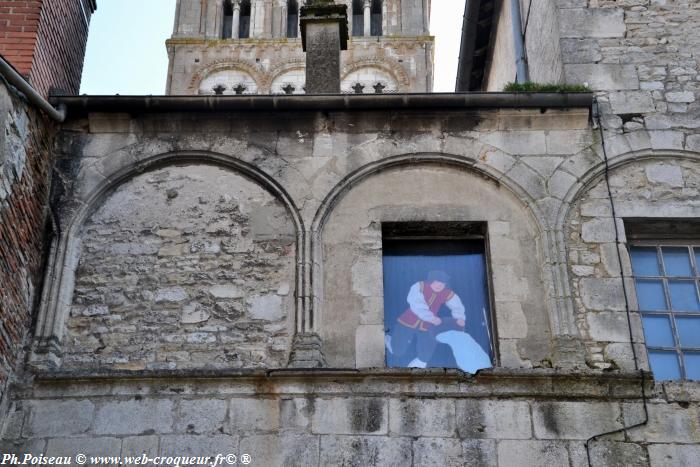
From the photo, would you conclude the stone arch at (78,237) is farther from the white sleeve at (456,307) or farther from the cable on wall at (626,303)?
the cable on wall at (626,303)

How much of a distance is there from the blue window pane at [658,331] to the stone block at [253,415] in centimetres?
326

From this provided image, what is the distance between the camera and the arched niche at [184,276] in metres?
8.70

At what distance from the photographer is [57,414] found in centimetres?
829

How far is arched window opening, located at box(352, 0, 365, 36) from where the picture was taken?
3653cm

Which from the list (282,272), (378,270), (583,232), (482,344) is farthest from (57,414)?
(583,232)

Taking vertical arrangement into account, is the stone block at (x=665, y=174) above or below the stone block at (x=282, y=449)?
above

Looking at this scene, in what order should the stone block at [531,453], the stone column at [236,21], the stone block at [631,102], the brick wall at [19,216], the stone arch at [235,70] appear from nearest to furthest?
the stone block at [531,453] < the brick wall at [19,216] < the stone block at [631,102] < the stone arch at [235,70] < the stone column at [236,21]

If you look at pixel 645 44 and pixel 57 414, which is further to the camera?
pixel 645 44

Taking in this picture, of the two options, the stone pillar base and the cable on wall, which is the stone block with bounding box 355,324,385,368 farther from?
the cable on wall

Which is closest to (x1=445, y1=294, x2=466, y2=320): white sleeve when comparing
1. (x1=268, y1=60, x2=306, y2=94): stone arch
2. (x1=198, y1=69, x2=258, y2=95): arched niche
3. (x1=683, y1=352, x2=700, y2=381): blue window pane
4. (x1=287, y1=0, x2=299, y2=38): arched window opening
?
(x1=683, y1=352, x2=700, y2=381): blue window pane

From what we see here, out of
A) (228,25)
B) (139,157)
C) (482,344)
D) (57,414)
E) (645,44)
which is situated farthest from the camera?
(228,25)

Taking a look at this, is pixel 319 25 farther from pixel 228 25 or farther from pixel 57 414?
pixel 228 25

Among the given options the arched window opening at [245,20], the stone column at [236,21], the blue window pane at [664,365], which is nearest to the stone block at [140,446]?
the blue window pane at [664,365]

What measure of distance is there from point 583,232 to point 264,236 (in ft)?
9.43
